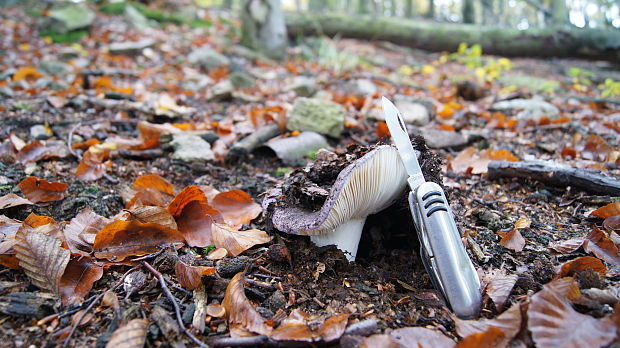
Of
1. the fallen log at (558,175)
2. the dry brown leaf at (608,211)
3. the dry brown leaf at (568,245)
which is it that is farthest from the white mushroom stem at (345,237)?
the fallen log at (558,175)

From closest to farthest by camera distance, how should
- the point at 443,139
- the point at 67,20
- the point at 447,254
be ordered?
1. the point at 447,254
2. the point at 443,139
3. the point at 67,20

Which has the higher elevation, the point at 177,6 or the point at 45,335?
the point at 177,6

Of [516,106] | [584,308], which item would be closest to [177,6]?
[516,106]

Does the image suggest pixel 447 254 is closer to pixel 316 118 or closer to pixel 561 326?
pixel 561 326

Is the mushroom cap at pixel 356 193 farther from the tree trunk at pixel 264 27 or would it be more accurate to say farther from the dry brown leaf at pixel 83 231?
the tree trunk at pixel 264 27

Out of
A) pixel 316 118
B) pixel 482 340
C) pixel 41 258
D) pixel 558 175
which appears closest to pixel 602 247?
pixel 558 175

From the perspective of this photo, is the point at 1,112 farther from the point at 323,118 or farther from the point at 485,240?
the point at 485,240

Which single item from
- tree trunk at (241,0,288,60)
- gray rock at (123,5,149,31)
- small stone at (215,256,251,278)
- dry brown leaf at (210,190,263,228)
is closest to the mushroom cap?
small stone at (215,256,251,278)
